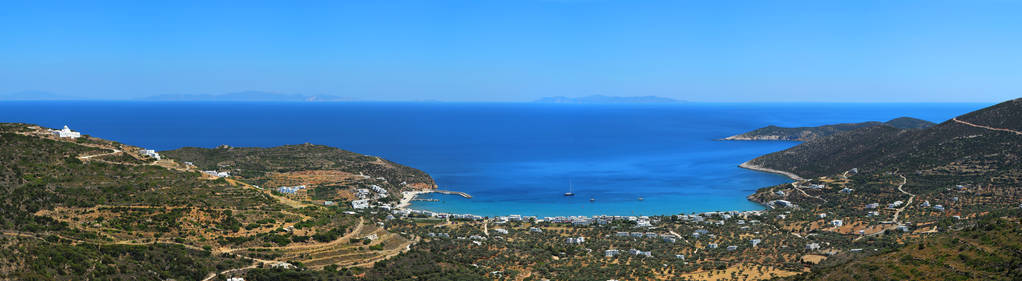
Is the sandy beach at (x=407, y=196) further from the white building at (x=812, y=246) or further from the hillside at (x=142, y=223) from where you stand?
the white building at (x=812, y=246)

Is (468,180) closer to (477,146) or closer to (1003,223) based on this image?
(477,146)

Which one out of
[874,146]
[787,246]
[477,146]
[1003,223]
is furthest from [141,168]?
[477,146]

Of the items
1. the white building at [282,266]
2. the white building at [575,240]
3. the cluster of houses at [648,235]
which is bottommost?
the cluster of houses at [648,235]

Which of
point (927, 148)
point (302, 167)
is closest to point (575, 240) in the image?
point (302, 167)

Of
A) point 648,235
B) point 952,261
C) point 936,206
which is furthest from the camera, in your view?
point 936,206

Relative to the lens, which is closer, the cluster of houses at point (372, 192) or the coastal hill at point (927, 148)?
the coastal hill at point (927, 148)

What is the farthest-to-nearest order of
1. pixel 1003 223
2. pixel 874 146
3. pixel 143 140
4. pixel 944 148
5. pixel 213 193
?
pixel 143 140
pixel 874 146
pixel 944 148
pixel 213 193
pixel 1003 223

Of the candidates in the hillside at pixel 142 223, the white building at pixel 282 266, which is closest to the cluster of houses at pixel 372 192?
the hillside at pixel 142 223

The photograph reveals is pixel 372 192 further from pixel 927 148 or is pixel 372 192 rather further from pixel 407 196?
pixel 927 148

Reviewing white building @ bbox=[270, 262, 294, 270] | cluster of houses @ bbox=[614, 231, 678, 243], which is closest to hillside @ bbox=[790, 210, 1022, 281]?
cluster of houses @ bbox=[614, 231, 678, 243]
